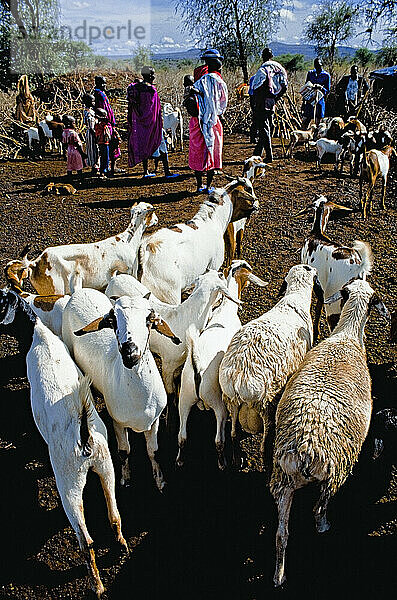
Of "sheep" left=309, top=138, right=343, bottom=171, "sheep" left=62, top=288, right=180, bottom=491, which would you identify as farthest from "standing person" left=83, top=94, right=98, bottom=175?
"sheep" left=62, top=288, right=180, bottom=491

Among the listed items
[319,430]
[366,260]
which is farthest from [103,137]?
[319,430]

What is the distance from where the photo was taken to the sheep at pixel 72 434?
298 centimetres

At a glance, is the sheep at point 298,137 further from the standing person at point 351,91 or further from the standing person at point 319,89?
the standing person at point 351,91

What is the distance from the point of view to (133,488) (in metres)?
3.84

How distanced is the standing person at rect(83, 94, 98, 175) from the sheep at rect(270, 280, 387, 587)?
9043 millimetres

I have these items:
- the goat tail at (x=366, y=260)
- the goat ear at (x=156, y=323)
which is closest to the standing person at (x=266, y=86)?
the goat tail at (x=366, y=260)

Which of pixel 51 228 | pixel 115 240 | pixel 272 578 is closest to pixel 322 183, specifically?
pixel 51 228

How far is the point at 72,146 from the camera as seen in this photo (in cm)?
1145

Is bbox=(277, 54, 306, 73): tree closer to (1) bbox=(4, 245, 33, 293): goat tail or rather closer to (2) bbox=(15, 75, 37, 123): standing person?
(2) bbox=(15, 75, 37, 123): standing person

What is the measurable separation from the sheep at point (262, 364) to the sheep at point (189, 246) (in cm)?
132

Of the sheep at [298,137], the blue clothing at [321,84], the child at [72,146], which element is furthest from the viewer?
the blue clothing at [321,84]

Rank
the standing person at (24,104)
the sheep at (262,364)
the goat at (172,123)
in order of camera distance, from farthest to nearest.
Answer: the standing person at (24,104) → the goat at (172,123) → the sheep at (262,364)

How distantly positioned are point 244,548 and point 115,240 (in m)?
3.51

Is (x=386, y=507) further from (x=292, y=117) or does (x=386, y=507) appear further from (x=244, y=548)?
(x=292, y=117)
